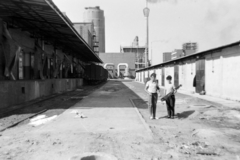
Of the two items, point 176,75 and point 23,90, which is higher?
point 176,75

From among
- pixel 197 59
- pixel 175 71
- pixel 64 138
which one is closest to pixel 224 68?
pixel 197 59

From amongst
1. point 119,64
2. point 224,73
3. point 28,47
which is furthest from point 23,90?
point 119,64

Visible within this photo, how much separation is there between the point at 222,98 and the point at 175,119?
8.12m

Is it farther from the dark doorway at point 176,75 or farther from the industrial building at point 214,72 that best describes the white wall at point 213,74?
the dark doorway at point 176,75

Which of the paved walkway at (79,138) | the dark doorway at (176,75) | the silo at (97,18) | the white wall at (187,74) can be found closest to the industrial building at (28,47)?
the paved walkway at (79,138)

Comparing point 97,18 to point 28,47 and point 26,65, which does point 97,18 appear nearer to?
point 28,47

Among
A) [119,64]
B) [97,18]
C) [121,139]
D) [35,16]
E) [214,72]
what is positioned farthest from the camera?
[97,18]

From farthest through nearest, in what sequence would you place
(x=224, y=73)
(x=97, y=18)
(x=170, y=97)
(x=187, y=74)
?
(x=97, y=18), (x=187, y=74), (x=224, y=73), (x=170, y=97)

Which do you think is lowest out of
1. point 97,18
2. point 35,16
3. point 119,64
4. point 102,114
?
point 102,114

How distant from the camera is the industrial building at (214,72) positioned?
44.0ft

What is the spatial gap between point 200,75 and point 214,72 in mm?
2003

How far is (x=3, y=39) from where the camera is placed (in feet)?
38.9

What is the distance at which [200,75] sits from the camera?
712 inches

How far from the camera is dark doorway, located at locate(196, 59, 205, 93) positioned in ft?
58.5
